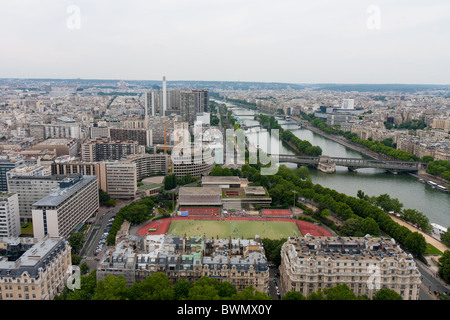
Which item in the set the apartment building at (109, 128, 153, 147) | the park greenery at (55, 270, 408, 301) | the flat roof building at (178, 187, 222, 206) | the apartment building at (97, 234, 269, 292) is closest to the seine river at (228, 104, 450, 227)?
the flat roof building at (178, 187, 222, 206)

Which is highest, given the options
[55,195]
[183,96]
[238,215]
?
[183,96]

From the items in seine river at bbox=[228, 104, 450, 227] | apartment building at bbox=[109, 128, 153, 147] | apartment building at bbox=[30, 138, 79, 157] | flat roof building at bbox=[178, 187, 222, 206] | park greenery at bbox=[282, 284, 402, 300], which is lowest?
seine river at bbox=[228, 104, 450, 227]

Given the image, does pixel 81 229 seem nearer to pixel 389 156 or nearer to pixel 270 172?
pixel 270 172

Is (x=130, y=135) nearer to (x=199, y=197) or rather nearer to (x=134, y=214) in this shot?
(x=199, y=197)

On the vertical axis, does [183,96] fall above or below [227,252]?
above

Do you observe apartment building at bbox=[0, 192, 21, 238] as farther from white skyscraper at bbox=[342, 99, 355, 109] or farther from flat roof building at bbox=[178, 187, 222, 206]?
white skyscraper at bbox=[342, 99, 355, 109]

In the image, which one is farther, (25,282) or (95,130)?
(95,130)

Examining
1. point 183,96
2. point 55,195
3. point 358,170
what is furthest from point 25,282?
point 183,96
